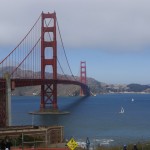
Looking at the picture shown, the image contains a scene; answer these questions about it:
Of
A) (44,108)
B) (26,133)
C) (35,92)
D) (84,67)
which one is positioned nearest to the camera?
(26,133)

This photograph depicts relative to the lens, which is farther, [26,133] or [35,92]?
[35,92]

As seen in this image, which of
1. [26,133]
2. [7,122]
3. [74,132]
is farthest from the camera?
[74,132]

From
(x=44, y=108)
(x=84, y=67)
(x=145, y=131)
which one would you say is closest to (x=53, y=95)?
(x=44, y=108)

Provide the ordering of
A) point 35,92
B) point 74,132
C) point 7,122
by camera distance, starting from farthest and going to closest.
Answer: point 35,92 < point 74,132 < point 7,122

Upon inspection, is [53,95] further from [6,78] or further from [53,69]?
[6,78]

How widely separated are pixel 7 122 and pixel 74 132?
19.1ft

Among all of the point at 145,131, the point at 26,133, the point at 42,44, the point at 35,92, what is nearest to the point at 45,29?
the point at 42,44

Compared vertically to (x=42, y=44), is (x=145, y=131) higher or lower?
lower

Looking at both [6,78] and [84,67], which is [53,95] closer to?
[6,78]

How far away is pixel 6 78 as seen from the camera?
3638cm

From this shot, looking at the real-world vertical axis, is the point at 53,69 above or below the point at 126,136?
above

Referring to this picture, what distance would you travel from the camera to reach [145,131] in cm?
4012

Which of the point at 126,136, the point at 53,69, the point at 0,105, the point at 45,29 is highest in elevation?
the point at 45,29

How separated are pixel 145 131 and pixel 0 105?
40.6 ft
